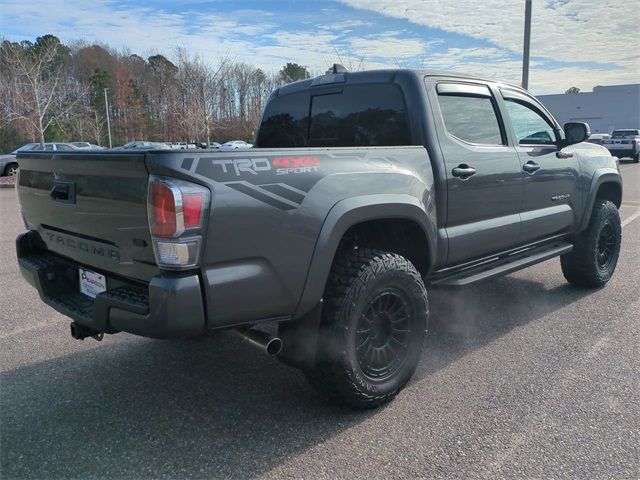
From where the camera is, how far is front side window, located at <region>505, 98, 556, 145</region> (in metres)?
4.46

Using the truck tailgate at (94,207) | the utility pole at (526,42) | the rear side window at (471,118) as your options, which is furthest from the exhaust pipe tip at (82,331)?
the utility pole at (526,42)

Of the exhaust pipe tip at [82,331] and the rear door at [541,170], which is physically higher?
the rear door at [541,170]

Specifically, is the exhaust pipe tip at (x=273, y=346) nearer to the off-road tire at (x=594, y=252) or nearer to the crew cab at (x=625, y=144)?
the off-road tire at (x=594, y=252)

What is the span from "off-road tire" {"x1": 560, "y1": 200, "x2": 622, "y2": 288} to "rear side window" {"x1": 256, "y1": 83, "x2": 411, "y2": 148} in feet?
9.19

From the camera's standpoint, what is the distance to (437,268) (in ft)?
12.1

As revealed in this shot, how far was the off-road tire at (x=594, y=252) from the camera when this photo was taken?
5316 millimetres

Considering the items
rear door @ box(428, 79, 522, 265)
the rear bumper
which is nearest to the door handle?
rear door @ box(428, 79, 522, 265)

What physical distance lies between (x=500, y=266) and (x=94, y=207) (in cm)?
306

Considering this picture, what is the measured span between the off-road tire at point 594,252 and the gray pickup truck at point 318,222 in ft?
2.97

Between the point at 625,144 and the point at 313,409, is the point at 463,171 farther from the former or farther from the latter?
the point at 625,144

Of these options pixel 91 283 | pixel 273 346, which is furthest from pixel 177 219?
pixel 91 283

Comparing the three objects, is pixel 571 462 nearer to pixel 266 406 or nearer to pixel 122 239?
pixel 266 406

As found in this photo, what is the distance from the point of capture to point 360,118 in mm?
3889

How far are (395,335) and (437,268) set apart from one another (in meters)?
0.69
